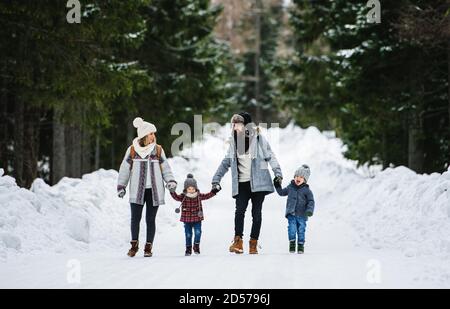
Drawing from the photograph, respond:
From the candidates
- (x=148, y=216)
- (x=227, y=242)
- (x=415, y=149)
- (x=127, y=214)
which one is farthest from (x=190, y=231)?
(x=415, y=149)

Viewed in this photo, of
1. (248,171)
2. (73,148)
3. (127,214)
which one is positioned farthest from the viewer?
(73,148)

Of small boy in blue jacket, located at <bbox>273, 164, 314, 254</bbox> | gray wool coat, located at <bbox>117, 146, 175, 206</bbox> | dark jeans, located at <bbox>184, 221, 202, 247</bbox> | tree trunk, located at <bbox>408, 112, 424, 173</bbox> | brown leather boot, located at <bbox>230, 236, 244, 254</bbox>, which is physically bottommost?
brown leather boot, located at <bbox>230, 236, 244, 254</bbox>

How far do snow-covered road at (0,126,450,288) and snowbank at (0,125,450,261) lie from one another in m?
0.02

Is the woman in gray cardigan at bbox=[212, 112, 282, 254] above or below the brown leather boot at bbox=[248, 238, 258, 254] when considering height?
above

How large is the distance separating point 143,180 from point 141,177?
0.18 feet

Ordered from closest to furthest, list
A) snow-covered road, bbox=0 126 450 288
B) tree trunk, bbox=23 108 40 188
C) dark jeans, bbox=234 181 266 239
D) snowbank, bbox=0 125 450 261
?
snow-covered road, bbox=0 126 450 288, snowbank, bbox=0 125 450 261, dark jeans, bbox=234 181 266 239, tree trunk, bbox=23 108 40 188

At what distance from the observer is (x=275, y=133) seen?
50250 mm

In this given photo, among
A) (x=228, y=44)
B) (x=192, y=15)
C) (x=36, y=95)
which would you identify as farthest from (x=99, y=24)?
(x=228, y=44)

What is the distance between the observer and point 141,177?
8.28 metres

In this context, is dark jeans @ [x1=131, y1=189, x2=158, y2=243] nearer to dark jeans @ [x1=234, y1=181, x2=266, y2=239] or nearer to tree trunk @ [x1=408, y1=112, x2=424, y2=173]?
dark jeans @ [x1=234, y1=181, x2=266, y2=239]

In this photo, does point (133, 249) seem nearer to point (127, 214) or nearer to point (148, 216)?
point (148, 216)

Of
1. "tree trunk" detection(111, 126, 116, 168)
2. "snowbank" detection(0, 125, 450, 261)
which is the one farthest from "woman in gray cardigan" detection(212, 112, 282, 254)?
"tree trunk" detection(111, 126, 116, 168)

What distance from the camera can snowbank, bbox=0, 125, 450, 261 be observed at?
8438 mm

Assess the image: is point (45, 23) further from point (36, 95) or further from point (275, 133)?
point (275, 133)
